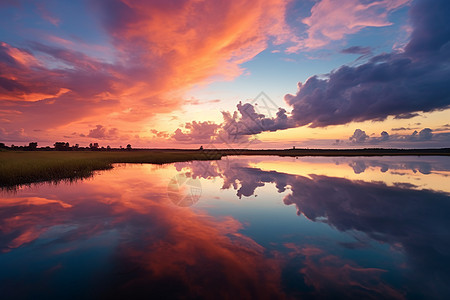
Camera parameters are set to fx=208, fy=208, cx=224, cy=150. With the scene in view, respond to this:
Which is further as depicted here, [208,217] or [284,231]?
[208,217]

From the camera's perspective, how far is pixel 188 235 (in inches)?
392

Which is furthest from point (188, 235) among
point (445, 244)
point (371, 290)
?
point (445, 244)

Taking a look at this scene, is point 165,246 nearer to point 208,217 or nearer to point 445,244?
point 208,217

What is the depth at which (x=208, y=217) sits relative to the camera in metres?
12.8

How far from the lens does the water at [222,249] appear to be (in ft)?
19.8

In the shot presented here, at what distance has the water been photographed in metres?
6.02

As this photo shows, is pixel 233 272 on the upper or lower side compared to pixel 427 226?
upper

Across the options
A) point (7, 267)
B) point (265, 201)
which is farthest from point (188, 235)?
point (265, 201)

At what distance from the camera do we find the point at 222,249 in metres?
8.46

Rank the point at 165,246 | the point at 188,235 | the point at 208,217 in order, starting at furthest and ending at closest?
the point at 208,217, the point at 188,235, the point at 165,246

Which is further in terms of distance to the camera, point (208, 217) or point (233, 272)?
point (208, 217)

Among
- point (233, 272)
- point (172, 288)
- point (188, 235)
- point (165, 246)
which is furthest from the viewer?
point (188, 235)

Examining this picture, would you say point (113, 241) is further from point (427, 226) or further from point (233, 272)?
point (427, 226)

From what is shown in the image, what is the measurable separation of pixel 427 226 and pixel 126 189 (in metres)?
23.2
